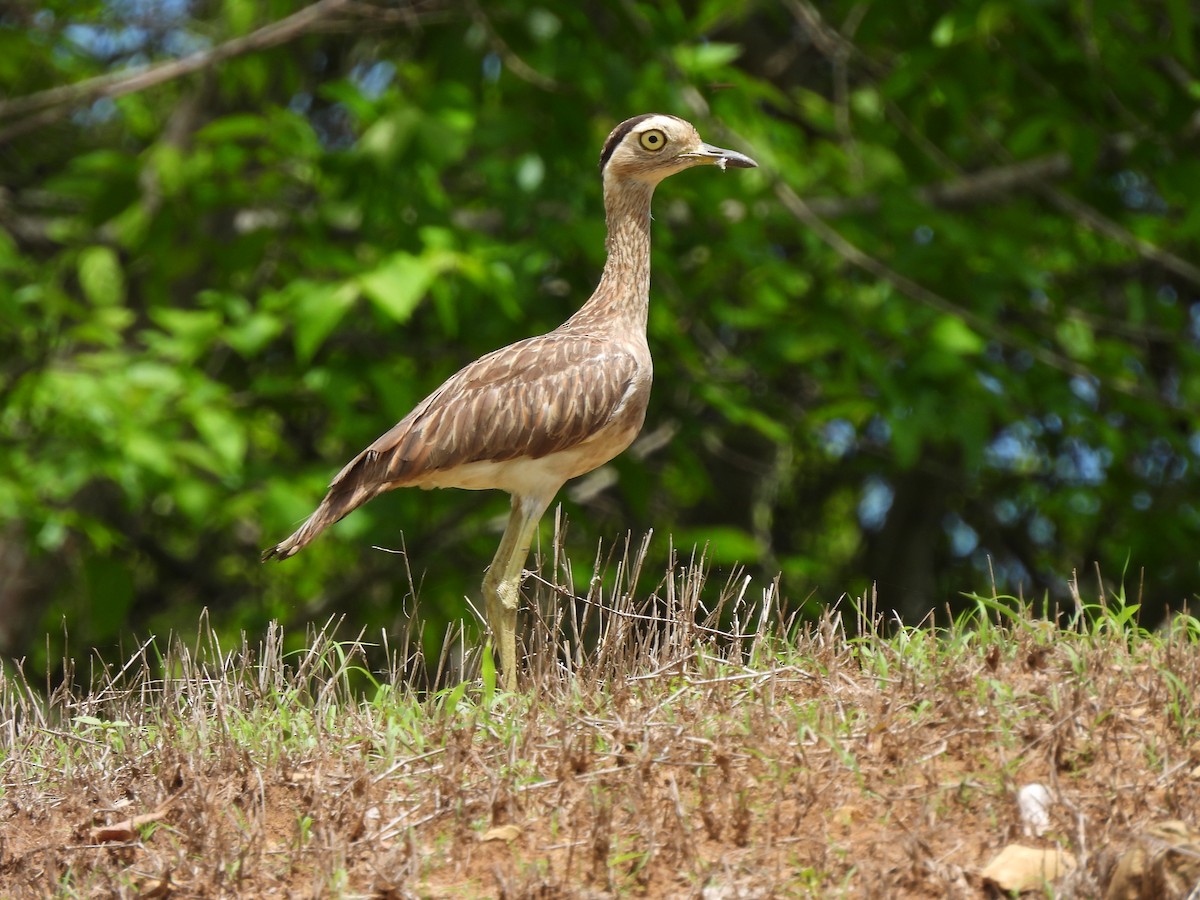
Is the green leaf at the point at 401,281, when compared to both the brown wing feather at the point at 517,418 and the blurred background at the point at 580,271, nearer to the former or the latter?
the blurred background at the point at 580,271

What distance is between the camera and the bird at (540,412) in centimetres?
625

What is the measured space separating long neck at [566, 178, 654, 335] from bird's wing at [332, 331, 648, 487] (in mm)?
335

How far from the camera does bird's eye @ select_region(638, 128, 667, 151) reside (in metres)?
6.69

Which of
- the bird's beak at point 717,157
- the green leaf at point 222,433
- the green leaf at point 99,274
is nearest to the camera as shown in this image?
the bird's beak at point 717,157

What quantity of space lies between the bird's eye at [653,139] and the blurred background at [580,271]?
193cm

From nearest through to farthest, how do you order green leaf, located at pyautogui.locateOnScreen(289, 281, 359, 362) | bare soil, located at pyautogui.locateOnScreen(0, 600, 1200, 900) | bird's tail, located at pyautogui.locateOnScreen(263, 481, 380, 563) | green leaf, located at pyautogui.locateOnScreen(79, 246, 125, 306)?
bare soil, located at pyautogui.locateOnScreen(0, 600, 1200, 900) < bird's tail, located at pyautogui.locateOnScreen(263, 481, 380, 563) < green leaf, located at pyautogui.locateOnScreen(289, 281, 359, 362) < green leaf, located at pyautogui.locateOnScreen(79, 246, 125, 306)

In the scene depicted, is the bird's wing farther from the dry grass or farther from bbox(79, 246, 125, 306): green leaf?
bbox(79, 246, 125, 306): green leaf

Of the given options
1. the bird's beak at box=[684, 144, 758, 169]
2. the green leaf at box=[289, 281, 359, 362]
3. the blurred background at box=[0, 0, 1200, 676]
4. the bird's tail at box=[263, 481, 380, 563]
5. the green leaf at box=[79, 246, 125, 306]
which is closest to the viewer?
the bird's tail at box=[263, 481, 380, 563]

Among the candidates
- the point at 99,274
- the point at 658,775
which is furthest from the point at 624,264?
the point at 99,274

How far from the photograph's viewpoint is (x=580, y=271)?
31.8ft

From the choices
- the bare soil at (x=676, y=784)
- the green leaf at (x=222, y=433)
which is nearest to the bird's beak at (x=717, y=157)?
the bare soil at (x=676, y=784)

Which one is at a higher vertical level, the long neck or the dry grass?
the long neck

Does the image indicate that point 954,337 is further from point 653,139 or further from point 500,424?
point 500,424

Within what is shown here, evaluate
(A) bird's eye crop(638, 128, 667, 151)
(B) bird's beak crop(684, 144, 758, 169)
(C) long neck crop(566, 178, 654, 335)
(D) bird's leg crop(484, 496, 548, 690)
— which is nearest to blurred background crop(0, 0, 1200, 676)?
(C) long neck crop(566, 178, 654, 335)
